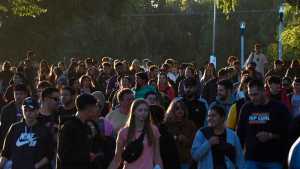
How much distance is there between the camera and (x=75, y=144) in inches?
339

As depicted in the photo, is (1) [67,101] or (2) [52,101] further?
(1) [67,101]

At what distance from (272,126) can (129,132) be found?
225 centimetres

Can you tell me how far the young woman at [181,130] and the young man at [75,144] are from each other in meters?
2.18

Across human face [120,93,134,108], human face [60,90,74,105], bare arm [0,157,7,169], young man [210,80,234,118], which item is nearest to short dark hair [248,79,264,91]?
young man [210,80,234,118]

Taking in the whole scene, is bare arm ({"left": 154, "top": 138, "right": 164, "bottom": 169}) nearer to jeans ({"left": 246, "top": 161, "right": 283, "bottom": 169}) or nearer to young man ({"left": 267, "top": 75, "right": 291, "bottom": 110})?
jeans ({"left": 246, "top": 161, "right": 283, "bottom": 169})

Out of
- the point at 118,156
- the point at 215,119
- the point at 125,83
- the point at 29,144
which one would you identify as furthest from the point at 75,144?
the point at 125,83

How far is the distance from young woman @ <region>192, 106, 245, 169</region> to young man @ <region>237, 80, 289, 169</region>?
3.36ft

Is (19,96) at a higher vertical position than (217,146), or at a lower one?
higher

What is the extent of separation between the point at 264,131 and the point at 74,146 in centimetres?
312

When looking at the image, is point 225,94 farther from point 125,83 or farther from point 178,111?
point 125,83

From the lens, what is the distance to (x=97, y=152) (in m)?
9.73

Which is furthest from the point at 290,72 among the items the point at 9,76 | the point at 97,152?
the point at 97,152

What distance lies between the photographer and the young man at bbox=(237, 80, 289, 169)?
1073 cm

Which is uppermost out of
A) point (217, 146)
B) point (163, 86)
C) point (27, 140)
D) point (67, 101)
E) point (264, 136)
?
point (67, 101)
